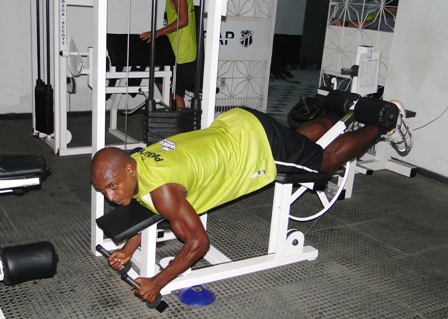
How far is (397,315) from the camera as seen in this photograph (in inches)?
89.4

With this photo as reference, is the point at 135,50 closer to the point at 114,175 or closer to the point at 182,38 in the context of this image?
the point at 182,38

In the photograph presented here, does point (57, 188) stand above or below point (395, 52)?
below

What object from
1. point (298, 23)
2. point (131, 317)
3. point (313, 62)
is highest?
point (298, 23)

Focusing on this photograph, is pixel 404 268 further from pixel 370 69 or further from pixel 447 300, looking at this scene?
pixel 370 69

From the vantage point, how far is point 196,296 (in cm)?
224

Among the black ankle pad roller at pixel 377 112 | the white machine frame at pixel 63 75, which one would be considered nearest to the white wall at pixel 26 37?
the white machine frame at pixel 63 75

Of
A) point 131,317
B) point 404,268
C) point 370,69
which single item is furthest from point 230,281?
point 370,69

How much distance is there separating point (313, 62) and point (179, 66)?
227 inches

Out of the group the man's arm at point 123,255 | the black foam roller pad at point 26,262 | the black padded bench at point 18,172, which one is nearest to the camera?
the black foam roller pad at point 26,262

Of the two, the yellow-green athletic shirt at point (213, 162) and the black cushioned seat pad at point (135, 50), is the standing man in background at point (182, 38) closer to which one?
the black cushioned seat pad at point (135, 50)

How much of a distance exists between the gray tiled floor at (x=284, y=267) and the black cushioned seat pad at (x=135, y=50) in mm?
793

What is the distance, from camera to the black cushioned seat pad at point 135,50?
3.88 meters

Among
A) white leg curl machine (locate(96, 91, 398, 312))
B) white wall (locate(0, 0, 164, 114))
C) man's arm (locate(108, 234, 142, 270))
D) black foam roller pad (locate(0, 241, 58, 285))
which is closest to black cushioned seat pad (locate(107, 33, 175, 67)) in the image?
white wall (locate(0, 0, 164, 114))

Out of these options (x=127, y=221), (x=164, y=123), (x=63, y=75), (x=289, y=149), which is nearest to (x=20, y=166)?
(x=127, y=221)
